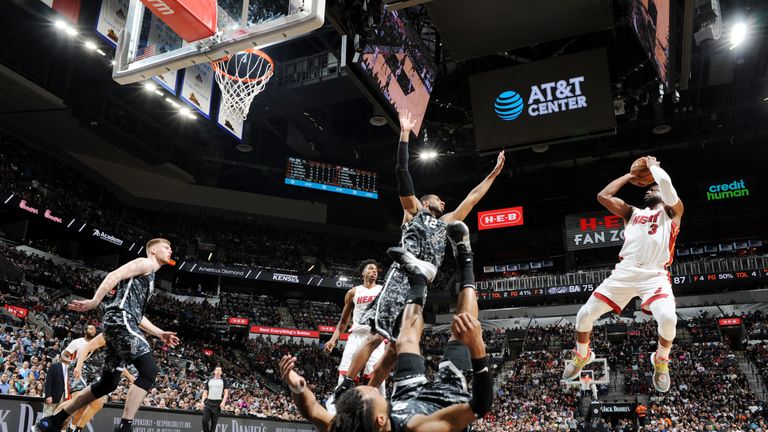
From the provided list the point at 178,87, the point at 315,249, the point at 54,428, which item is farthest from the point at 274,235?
the point at 54,428

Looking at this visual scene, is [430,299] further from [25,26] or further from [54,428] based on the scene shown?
[54,428]

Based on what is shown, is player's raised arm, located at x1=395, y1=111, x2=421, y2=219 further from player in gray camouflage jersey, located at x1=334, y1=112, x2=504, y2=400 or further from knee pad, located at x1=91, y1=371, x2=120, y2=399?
knee pad, located at x1=91, y1=371, x2=120, y2=399

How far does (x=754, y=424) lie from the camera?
18.0 meters

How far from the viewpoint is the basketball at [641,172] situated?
20.5 feet

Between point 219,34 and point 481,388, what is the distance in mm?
5250

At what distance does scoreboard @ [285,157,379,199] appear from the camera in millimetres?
26922

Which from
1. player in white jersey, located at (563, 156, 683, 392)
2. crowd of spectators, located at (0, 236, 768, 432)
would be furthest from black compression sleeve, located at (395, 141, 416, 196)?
crowd of spectators, located at (0, 236, 768, 432)

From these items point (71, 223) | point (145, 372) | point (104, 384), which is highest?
point (71, 223)

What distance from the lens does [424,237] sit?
17.0 feet

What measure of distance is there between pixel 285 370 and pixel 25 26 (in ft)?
66.6

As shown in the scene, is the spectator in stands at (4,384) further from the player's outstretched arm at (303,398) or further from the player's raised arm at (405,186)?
the player's outstretched arm at (303,398)

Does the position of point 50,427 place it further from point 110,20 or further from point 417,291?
point 110,20

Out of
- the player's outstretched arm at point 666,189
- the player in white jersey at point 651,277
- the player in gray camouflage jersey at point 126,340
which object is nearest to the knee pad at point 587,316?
the player in white jersey at point 651,277

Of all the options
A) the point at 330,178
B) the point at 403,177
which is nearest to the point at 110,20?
the point at 403,177
